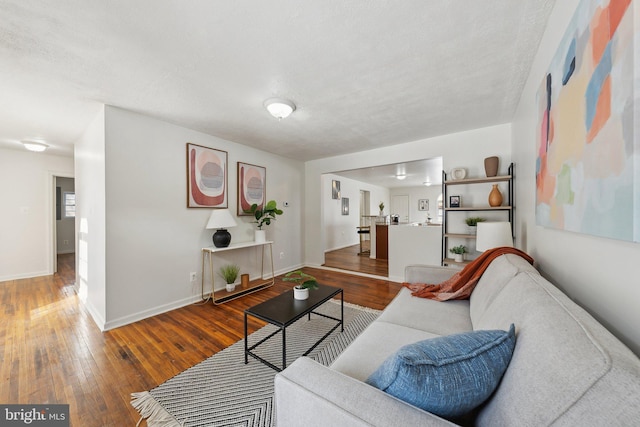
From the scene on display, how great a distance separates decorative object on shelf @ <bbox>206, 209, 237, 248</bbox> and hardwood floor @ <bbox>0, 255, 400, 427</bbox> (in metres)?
0.81

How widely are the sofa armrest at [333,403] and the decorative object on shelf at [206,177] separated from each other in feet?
9.39

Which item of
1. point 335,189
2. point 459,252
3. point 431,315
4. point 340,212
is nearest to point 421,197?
point 340,212

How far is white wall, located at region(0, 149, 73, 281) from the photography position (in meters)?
3.93

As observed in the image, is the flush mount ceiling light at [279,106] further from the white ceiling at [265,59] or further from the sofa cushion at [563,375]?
the sofa cushion at [563,375]

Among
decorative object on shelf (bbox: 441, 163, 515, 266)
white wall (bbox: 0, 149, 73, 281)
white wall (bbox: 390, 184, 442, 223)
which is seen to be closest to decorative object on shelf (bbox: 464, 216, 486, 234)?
decorative object on shelf (bbox: 441, 163, 515, 266)

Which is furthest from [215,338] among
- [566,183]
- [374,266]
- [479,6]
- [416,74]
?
[374,266]

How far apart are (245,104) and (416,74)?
5.42 feet

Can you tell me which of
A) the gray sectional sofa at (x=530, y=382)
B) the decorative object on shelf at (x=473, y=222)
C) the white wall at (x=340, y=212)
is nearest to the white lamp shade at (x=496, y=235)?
the gray sectional sofa at (x=530, y=382)

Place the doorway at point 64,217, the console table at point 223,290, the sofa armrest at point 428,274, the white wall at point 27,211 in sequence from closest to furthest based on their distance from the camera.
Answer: the sofa armrest at point 428,274 < the console table at point 223,290 < the white wall at point 27,211 < the doorway at point 64,217

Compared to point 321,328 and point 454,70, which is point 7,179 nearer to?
point 321,328

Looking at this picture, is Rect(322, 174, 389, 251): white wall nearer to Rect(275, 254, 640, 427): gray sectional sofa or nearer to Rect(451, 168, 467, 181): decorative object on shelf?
Rect(451, 168, 467, 181): decorative object on shelf

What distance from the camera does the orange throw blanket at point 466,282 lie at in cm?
171

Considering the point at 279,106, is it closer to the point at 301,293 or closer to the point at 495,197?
the point at 301,293

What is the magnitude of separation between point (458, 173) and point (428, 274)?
1716 mm
